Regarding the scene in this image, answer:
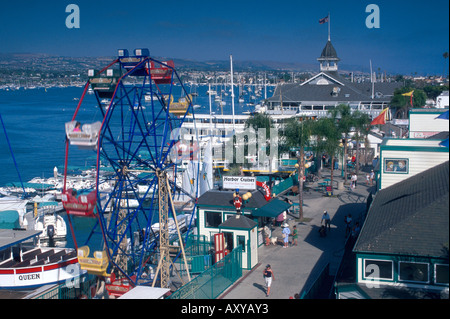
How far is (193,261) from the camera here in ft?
79.1

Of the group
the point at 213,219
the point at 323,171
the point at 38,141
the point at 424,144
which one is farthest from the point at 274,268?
the point at 38,141

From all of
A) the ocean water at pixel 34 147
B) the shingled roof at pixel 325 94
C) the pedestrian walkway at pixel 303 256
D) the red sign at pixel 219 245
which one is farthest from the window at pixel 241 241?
the shingled roof at pixel 325 94

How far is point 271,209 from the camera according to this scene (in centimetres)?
2666

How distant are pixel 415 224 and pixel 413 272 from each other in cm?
161

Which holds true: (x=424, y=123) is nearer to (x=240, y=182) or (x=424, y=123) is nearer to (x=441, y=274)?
(x=240, y=182)

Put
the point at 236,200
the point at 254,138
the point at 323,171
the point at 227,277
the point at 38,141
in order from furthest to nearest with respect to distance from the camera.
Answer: the point at 38,141 < the point at 323,171 < the point at 254,138 < the point at 236,200 < the point at 227,277

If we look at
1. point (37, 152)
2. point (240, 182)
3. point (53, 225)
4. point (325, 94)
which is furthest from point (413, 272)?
point (37, 152)

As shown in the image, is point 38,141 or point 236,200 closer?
point 236,200

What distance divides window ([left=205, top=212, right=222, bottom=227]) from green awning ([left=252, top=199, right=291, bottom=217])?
6.44ft

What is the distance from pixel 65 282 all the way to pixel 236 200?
9.45 meters

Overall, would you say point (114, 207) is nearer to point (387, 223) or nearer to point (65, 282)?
point (65, 282)

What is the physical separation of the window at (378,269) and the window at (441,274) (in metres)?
1.40

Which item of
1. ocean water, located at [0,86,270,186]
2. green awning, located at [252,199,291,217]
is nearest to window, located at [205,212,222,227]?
green awning, located at [252,199,291,217]

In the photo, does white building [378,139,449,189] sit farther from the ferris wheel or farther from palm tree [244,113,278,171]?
palm tree [244,113,278,171]
